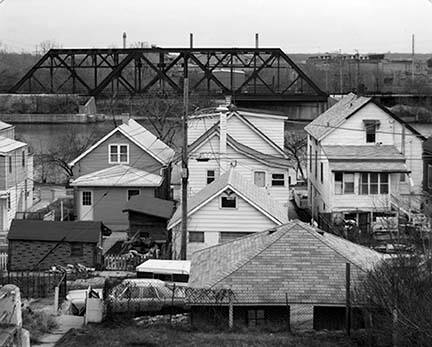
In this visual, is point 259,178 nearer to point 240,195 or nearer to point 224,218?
point 224,218

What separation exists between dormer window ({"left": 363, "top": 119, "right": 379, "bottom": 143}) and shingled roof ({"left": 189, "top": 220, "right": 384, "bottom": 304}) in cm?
1289

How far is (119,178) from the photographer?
28.0 m

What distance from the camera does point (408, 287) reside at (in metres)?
11.5

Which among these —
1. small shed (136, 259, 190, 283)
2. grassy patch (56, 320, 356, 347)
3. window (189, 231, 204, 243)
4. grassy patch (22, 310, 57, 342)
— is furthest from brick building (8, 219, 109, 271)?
grassy patch (56, 320, 356, 347)

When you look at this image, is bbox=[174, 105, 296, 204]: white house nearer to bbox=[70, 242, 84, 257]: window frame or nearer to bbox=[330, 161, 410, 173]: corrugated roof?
bbox=[330, 161, 410, 173]: corrugated roof

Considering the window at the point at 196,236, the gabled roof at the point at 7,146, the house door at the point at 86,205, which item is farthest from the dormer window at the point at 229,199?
the gabled roof at the point at 7,146

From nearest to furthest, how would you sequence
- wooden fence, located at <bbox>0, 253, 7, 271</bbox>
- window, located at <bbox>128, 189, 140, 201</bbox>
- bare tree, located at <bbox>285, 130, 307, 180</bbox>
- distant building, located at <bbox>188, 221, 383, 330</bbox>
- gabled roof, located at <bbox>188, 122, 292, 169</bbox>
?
distant building, located at <bbox>188, 221, 383, 330</bbox> < wooden fence, located at <bbox>0, 253, 7, 271</bbox> < gabled roof, located at <bbox>188, 122, 292, 169</bbox> < window, located at <bbox>128, 189, 140, 201</bbox> < bare tree, located at <bbox>285, 130, 307, 180</bbox>

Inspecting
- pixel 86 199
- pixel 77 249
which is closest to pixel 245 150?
pixel 86 199

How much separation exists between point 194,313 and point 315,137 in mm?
17492

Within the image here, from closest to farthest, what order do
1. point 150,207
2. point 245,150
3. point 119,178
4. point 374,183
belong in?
point 150,207 → point 374,183 → point 245,150 → point 119,178

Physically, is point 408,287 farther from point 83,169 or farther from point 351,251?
point 83,169

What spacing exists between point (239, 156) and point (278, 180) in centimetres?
153

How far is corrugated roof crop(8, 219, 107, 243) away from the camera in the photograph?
21047mm

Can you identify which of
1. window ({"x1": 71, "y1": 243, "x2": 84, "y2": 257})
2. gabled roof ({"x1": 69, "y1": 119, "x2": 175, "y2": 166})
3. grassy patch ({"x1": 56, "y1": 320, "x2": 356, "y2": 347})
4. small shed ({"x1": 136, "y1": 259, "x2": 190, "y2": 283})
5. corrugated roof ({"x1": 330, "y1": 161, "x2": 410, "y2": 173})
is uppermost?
gabled roof ({"x1": 69, "y1": 119, "x2": 175, "y2": 166})
